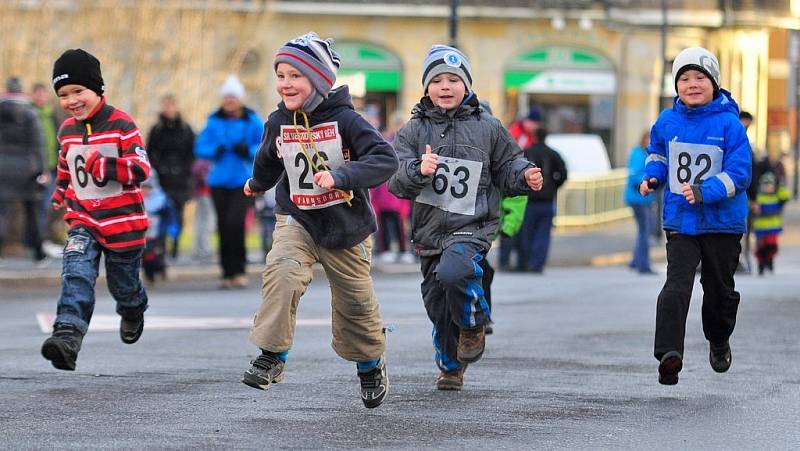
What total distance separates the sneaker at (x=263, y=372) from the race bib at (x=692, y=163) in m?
2.24

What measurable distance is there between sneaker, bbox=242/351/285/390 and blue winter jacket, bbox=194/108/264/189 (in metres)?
8.09

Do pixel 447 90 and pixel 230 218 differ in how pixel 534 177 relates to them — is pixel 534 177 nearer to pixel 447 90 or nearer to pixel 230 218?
pixel 447 90

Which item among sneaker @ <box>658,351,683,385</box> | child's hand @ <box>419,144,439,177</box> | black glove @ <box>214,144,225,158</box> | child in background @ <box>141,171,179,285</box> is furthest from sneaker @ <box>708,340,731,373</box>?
child in background @ <box>141,171,179,285</box>

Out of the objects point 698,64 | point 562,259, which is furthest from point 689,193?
point 562,259

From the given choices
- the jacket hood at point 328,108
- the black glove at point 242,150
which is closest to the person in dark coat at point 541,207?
the black glove at point 242,150

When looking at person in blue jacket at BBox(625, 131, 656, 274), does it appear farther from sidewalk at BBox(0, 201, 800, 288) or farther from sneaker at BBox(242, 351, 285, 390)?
sneaker at BBox(242, 351, 285, 390)

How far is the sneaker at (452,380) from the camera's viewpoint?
864cm

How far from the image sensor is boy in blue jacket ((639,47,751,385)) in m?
8.56

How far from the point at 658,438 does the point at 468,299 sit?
1.64 m

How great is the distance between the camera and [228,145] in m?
15.8

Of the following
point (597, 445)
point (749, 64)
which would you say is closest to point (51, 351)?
point (597, 445)

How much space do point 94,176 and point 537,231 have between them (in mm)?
11412

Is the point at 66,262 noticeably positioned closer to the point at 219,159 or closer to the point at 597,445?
the point at 597,445

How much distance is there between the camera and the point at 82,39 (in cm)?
2803
